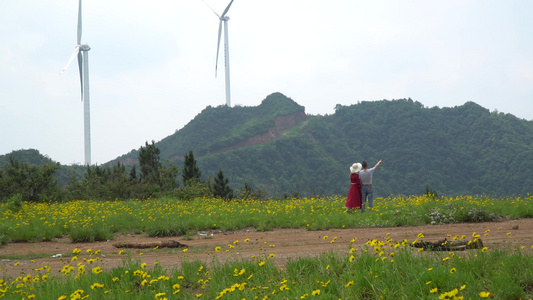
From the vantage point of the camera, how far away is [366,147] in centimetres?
9062

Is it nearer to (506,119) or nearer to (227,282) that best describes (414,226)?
(227,282)

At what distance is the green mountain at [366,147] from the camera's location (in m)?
67.7

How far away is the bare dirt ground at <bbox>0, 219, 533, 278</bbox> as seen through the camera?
302 inches

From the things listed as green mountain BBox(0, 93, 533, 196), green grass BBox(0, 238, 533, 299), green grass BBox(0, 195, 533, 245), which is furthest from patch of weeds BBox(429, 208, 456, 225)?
green mountain BBox(0, 93, 533, 196)

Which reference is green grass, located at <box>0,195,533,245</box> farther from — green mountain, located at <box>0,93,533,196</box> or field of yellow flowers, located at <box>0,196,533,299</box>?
green mountain, located at <box>0,93,533,196</box>

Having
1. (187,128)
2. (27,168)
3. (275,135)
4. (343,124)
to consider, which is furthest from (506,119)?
(27,168)

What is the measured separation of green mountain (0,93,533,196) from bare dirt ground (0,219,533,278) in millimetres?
44021

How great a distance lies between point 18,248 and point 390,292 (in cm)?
917

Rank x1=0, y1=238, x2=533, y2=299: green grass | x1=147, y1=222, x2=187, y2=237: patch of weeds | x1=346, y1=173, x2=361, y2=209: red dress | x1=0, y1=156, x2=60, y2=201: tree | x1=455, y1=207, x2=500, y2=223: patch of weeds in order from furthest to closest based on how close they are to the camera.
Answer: x1=0, y1=156, x2=60, y2=201: tree < x1=346, y1=173, x2=361, y2=209: red dress < x1=147, y1=222, x2=187, y2=237: patch of weeds < x1=455, y1=207, x2=500, y2=223: patch of weeds < x1=0, y1=238, x2=533, y2=299: green grass

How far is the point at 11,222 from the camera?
41.9ft

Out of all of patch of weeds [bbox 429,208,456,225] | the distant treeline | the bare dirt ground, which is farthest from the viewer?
the distant treeline

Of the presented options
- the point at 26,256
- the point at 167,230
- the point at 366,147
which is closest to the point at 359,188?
the point at 167,230

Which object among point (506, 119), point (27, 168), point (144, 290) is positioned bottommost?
point (144, 290)

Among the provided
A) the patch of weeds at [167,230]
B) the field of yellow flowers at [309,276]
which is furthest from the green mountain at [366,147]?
the field of yellow flowers at [309,276]
